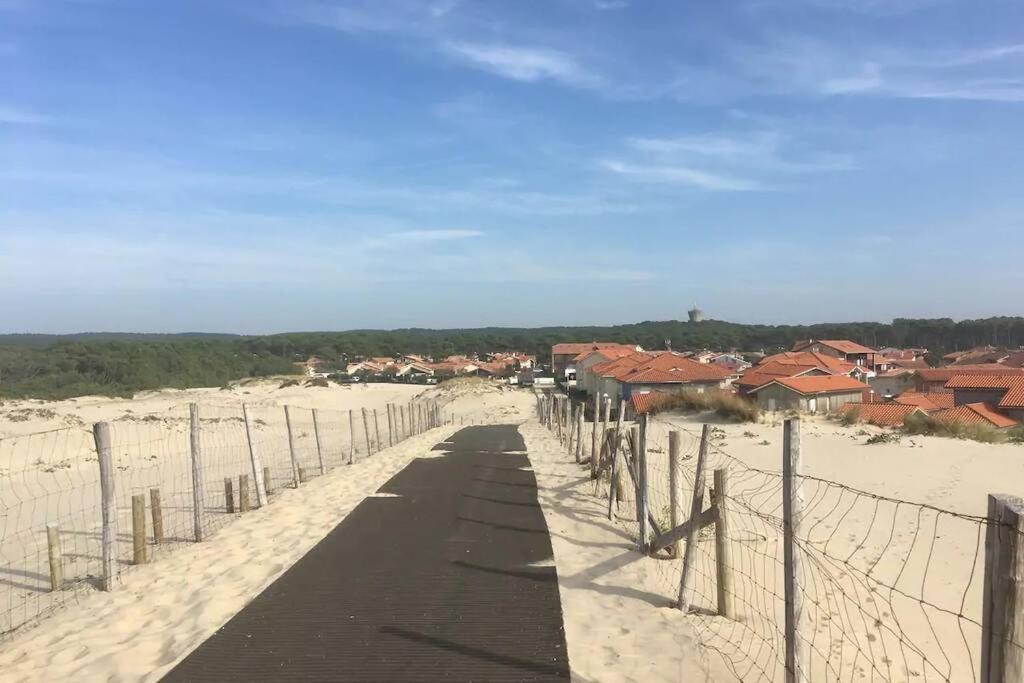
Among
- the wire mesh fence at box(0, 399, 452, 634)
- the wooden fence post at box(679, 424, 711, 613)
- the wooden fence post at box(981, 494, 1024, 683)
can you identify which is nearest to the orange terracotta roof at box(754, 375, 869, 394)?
the wire mesh fence at box(0, 399, 452, 634)

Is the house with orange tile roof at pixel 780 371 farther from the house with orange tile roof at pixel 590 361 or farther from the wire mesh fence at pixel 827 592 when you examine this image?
the wire mesh fence at pixel 827 592

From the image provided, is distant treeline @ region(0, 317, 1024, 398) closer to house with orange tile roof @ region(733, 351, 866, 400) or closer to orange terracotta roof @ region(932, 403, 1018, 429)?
house with orange tile roof @ region(733, 351, 866, 400)

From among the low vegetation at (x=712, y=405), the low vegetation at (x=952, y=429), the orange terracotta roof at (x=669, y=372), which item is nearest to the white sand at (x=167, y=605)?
the low vegetation at (x=952, y=429)

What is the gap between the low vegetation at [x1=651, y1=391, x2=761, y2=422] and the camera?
3162cm

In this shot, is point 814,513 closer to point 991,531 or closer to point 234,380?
point 991,531

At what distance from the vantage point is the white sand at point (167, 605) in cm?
529

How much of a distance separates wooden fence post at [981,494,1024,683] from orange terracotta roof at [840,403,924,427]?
91.1ft

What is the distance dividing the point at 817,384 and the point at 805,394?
2.32 metres

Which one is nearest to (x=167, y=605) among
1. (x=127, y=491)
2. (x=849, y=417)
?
(x=127, y=491)

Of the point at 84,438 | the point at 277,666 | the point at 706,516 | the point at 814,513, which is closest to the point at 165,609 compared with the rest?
the point at 277,666

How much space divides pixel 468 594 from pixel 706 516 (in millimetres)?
2176

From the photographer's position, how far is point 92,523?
11812mm

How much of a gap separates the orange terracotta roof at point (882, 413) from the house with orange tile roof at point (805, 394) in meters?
5.24

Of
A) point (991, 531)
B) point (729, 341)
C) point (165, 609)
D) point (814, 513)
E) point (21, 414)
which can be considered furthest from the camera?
point (729, 341)
